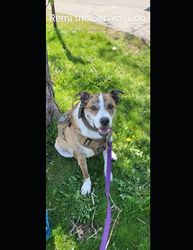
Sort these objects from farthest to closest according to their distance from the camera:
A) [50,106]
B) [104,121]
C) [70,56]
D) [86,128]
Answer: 1. [70,56]
2. [50,106]
3. [86,128]
4. [104,121]

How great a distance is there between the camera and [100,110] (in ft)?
9.50

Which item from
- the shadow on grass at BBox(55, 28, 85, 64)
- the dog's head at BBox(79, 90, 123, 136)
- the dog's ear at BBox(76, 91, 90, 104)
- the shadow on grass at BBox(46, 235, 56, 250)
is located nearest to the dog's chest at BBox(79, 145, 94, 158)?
the dog's head at BBox(79, 90, 123, 136)

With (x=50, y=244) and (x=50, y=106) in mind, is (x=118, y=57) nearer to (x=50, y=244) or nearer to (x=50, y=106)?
(x=50, y=106)

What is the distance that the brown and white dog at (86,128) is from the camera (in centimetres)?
290

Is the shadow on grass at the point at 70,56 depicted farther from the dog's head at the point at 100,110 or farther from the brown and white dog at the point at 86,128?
the dog's head at the point at 100,110

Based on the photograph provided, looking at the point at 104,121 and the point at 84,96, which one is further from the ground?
the point at 84,96

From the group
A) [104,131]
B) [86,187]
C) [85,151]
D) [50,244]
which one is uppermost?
[104,131]

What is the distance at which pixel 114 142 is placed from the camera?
359 centimetres

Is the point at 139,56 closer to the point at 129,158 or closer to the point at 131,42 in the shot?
the point at 131,42

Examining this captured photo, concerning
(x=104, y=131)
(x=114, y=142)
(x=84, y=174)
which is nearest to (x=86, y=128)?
(x=104, y=131)

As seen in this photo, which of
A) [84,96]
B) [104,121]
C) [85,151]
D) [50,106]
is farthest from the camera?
[50,106]

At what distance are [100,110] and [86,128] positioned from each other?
0.86 feet

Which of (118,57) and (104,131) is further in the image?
(118,57)
